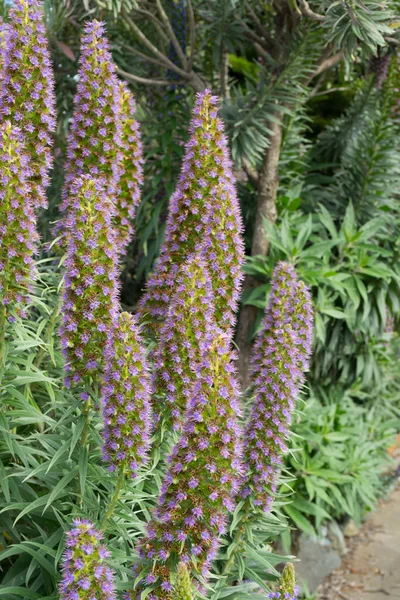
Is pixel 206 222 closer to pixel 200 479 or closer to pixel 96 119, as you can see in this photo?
pixel 96 119

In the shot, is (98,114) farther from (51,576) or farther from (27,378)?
(51,576)

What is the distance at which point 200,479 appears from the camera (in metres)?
2.06

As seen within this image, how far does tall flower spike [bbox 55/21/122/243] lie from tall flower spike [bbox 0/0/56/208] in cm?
12

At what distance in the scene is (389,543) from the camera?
248 inches

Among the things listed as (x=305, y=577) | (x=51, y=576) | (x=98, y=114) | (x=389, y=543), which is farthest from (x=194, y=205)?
(x=389, y=543)

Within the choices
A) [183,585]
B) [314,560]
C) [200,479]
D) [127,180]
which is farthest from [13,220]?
[314,560]

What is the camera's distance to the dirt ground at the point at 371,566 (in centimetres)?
566

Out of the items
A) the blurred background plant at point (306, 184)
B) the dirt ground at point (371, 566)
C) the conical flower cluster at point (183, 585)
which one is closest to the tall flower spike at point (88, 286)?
the conical flower cluster at point (183, 585)

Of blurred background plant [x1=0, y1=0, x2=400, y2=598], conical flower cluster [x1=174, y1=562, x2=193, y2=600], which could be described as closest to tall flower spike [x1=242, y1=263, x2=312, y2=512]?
conical flower cluster [x1=174, y1=562, x2=193, y2=600]

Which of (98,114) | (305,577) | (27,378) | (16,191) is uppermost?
(98,114)

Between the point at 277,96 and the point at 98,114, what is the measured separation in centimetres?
264

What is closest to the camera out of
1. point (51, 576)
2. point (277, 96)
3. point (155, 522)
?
point (155, 522)

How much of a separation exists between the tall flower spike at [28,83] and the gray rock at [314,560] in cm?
391

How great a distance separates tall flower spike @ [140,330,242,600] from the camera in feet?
6.69
